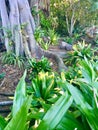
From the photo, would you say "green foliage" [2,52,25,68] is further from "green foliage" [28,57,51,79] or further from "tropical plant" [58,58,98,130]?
"tropical plant" [58,58,98,130]

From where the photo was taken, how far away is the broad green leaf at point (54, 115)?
1666 mm

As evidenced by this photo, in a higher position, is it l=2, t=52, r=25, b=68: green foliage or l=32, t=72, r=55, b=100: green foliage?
l=32, t=72, r=55, b=100: green foliage

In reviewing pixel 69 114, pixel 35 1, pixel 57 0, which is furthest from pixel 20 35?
pixel 57 0

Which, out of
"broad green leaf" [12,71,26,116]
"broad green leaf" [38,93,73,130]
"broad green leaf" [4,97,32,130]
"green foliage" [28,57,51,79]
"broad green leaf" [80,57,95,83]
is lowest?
"green foliage" [28,57,51,79]

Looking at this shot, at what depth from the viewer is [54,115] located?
1792 millimetres

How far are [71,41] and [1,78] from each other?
6.64 metres

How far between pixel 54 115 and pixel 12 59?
5.48 metres

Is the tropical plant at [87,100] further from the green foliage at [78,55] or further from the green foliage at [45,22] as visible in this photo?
the green foliage at [45,22]

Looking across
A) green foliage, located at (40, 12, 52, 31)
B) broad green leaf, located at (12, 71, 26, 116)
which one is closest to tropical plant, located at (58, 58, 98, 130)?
broad green leaf, located at (12, 71, 26, 116)

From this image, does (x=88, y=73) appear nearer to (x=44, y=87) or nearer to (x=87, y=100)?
(x=87, y=100)

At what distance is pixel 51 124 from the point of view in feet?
5.76

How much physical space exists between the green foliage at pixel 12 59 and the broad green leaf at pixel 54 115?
17.1 ft

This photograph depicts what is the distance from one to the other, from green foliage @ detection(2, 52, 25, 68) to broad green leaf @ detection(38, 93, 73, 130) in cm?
521

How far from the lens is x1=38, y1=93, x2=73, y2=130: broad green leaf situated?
1666 millimetres
